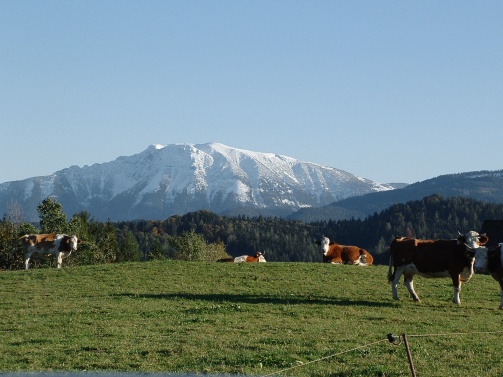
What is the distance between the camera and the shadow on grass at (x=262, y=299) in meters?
28.5

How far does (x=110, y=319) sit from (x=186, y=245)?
326 ft

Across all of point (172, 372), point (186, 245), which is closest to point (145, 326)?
point (172, 372)

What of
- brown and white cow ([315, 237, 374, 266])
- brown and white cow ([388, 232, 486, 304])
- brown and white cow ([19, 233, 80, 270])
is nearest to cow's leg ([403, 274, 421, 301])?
brown and white cow ([388, 232, 486, 304])

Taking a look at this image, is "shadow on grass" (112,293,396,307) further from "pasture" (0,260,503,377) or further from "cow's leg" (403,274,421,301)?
"cow's leg" (403,274,421,301)

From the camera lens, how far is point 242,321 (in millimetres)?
23969

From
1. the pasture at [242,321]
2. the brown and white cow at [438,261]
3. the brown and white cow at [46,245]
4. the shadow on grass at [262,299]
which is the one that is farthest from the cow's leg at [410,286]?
the brown and white cow at [46,245]

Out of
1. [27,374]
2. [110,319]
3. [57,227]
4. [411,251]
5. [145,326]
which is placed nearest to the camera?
[27,374]

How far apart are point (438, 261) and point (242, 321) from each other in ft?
30.3

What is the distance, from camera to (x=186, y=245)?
124m

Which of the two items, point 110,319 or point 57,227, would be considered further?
point 57,227

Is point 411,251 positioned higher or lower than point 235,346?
higher

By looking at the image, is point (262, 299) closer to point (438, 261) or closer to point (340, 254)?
point (438, 261)

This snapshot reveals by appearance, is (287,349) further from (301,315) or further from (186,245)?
(186,245)

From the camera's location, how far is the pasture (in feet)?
56.2
